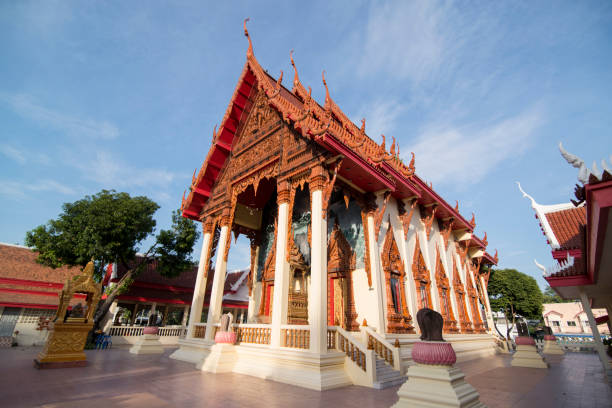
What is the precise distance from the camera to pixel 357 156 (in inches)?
266

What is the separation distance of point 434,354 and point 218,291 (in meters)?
6.52

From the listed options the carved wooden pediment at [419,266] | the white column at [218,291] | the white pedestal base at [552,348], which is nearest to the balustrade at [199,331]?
the white column at [218,291]

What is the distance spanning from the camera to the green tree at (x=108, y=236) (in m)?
10.9

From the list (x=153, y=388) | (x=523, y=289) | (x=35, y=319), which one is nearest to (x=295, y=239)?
(x=153, y=388)

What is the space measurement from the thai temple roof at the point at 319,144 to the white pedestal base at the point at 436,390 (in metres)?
4.49

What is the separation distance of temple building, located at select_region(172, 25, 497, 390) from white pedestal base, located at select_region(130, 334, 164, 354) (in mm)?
1617

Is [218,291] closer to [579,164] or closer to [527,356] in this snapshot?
[579,164]

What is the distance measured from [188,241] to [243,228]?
3587mm

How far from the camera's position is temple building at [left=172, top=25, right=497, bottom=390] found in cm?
552

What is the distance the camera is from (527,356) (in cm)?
778

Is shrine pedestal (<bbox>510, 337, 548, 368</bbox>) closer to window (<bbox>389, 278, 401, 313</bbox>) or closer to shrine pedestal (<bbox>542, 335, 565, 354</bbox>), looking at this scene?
window (<bbox>389, 278, 401, 313</bbox>)

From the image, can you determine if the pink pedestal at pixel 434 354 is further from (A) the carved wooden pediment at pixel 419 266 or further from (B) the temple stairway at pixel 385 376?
(A) the carved wooden pediment at pixel 419 266

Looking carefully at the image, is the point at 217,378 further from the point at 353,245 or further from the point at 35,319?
the point at 35,319

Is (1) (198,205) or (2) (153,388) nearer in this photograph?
(2) (153,388)
